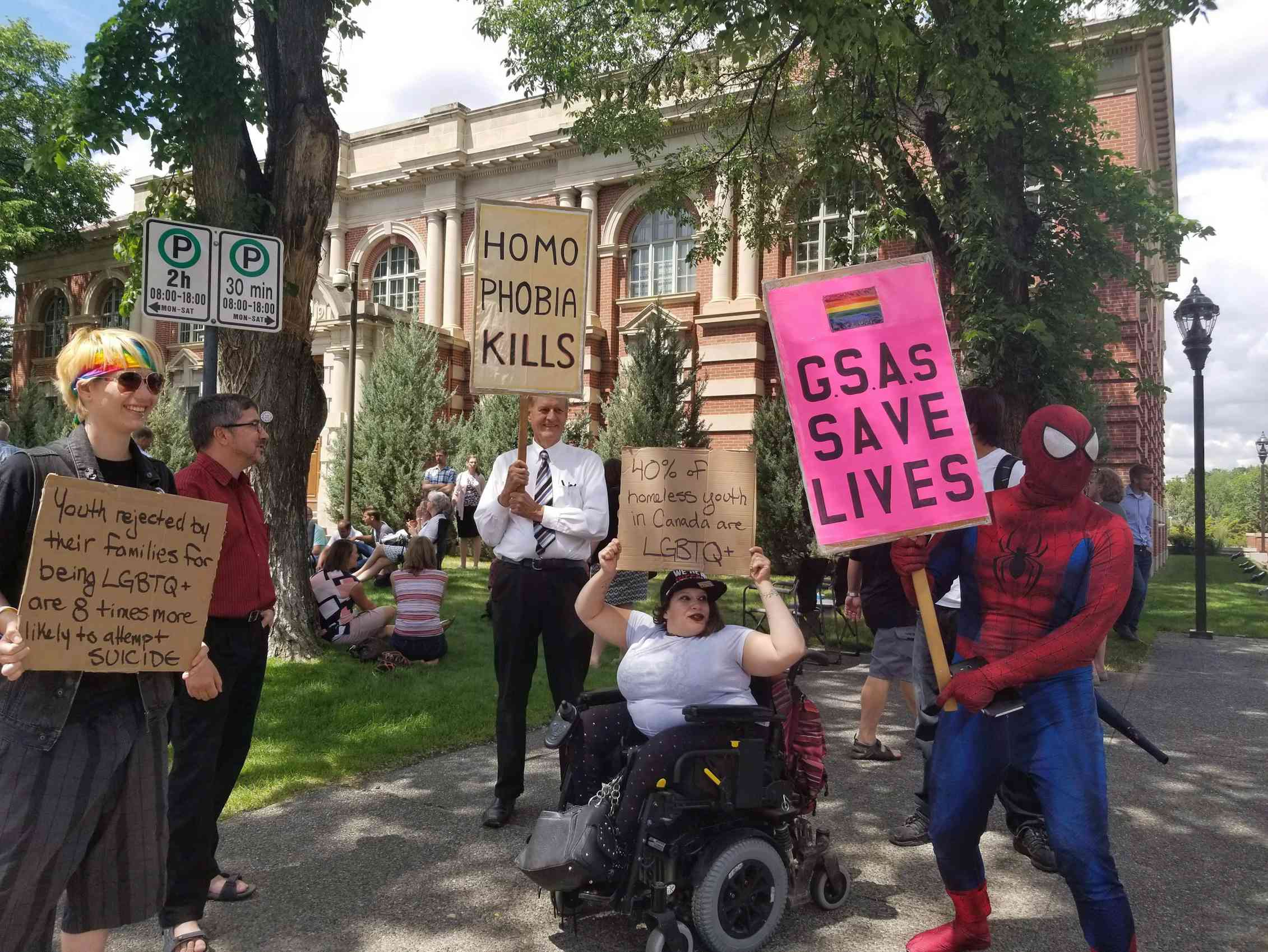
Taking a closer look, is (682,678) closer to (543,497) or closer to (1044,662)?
(1044,662)

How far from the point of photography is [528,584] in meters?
4.76

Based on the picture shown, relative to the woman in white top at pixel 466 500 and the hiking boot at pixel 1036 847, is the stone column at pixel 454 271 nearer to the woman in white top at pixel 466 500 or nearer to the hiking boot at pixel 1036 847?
the woman in white top at pixel 466 500

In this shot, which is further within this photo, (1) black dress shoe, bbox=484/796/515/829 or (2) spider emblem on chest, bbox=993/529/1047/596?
(1) black dress shoe, bbox=484/796/515/829

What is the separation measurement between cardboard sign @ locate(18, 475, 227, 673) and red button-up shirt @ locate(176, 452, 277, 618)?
31.1 inches

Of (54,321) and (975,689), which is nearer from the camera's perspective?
(975,689)

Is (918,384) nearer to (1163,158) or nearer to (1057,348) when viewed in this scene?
(1057,348)

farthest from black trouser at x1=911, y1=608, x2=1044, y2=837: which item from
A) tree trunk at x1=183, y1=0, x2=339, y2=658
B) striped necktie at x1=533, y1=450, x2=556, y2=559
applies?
tree trunk at x1=183, y1=0, x2=339, y2=658

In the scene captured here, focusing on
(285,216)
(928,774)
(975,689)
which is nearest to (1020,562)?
(975,689)

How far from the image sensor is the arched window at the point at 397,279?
97.2 ft

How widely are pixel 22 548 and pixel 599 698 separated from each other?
7.30 feet

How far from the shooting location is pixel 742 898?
342cm

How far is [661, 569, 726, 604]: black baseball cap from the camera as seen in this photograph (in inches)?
152

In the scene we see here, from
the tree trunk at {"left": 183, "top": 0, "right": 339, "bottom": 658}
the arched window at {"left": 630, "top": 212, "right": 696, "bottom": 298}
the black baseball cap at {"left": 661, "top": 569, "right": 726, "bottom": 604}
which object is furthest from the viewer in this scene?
the arched window at {"left": 630, "top": 212, "right": 696, "bottom": 298}

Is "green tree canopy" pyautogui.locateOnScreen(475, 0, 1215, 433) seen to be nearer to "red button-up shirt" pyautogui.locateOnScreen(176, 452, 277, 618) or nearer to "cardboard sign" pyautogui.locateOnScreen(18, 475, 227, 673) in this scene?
"red button-up shirt" pyautogui.locateOnScreen(176, 452, 277, 618)
